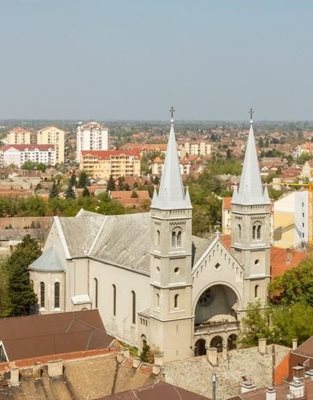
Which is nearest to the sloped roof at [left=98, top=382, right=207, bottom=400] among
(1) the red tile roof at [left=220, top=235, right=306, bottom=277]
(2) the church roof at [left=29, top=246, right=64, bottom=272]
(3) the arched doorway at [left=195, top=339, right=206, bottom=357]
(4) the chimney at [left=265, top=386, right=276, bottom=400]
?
(4) the chimney at [left=265, top=386, right=276, bottom=400]

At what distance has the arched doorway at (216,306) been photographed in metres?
64.6

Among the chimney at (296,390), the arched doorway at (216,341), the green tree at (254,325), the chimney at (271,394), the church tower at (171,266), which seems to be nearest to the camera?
the chimney at (271,394)

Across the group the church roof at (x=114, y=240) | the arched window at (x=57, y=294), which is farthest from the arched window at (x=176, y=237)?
the arched window at (x=57, y=294)

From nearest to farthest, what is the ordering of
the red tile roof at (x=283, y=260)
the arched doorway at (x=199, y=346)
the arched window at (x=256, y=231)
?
the arched doorway at (x=199, y=346) < the arched window at (x=256, y=231) < the red tile roof at (x=283, y=260)

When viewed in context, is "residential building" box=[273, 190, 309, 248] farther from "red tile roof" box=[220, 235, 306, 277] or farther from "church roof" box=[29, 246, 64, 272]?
"church roof" box=[29, 246, 64, 272]

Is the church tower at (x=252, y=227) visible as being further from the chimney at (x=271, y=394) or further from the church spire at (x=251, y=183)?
the chimney at (x=271, y=394)

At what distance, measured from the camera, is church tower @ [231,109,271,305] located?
211ft

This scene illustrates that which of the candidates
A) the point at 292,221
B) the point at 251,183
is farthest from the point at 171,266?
the point at 292,221

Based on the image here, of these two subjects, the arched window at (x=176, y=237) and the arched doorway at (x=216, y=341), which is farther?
the arched doorway at (x=216, y=341)

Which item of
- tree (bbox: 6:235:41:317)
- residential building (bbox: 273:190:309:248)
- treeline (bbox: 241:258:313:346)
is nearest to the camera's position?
treeline (bbox: 241:258:313:346)

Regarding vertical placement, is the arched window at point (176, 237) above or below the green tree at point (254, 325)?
above

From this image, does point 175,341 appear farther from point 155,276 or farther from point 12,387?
point 12,387

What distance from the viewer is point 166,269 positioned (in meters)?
60.4

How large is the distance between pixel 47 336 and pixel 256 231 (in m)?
18.4
